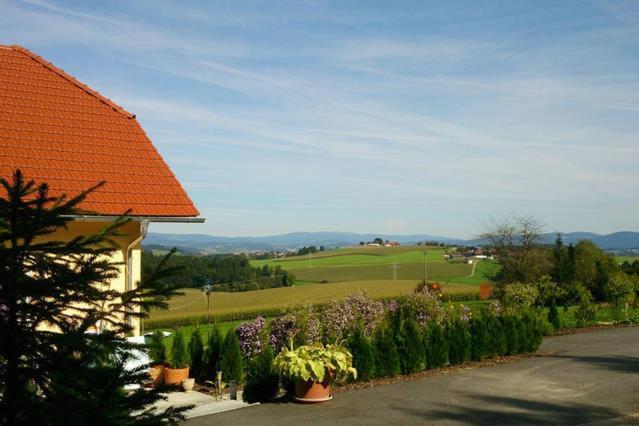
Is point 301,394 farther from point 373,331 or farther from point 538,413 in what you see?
point 538,413

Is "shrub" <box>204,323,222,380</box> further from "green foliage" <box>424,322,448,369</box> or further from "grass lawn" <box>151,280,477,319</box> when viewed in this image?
"grass lawn" <box>151,280,477,319</box>

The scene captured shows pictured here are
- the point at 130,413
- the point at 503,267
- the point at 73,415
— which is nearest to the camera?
the point at 73,415

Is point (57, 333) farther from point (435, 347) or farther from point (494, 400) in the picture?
point (435, 347)

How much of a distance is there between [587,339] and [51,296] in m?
23.1

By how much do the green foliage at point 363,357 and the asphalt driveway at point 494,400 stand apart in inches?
23.2

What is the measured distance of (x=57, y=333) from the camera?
319 cm

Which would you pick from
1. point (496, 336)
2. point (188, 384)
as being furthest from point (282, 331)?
point (496, 336)

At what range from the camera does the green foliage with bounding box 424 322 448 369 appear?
55.9 ft

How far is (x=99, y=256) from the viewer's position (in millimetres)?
3746

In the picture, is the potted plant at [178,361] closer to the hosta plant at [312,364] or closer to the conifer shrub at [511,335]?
the hosta plant at [312,364]

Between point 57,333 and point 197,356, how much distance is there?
1374cm

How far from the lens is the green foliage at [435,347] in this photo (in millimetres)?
17023

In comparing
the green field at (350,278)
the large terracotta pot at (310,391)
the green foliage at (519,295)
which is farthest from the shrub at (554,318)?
the large terracotta pot at (310,391)

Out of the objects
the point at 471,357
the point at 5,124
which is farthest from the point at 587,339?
the point at 5,124
